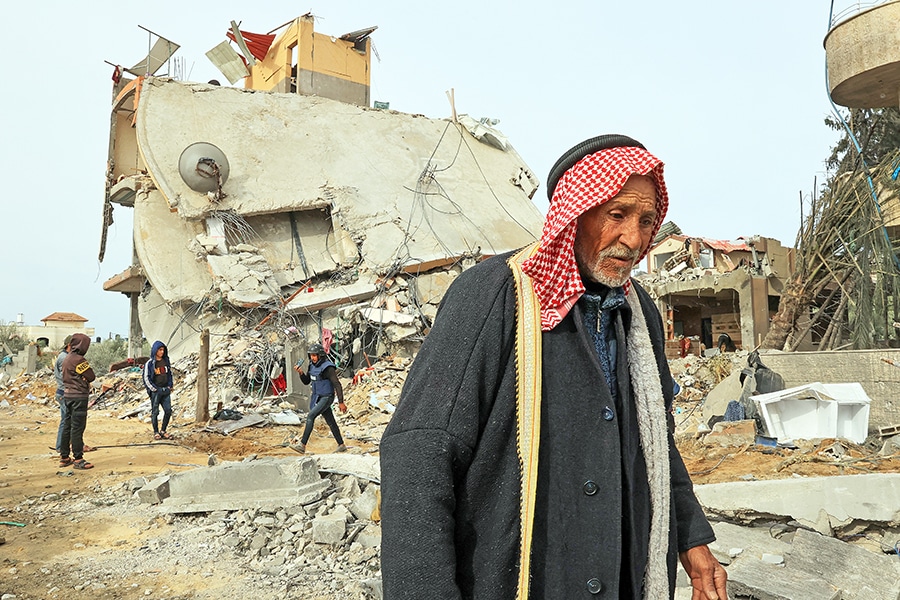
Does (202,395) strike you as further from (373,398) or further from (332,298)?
(332,298)

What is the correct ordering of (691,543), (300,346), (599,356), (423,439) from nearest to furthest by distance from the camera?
(423,439)
(599,356)
(691,543)
(300,346)

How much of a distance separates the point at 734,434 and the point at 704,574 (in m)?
6.42

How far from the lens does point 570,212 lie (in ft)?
4.96

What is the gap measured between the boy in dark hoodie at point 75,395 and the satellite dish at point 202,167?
955 centimetres

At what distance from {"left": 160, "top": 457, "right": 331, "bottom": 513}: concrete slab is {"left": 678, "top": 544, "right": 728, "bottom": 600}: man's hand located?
4.41 metres

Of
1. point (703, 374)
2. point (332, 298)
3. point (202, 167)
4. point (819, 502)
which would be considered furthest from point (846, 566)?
point (202, 167)

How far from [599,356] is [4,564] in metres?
5.14

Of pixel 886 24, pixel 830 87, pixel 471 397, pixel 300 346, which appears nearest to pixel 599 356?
pixel 471 397

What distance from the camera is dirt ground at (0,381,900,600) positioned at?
4.33 m

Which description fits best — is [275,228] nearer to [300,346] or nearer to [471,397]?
[300,346]

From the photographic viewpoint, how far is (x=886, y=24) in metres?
9.30

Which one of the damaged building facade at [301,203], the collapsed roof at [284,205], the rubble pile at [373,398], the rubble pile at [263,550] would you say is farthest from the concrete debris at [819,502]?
the collapsed roof at [284,205]

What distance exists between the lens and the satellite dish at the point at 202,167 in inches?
659

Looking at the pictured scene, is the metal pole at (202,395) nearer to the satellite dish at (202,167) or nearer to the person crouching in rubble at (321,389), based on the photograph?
the person crouching in rubble at (321,389)
